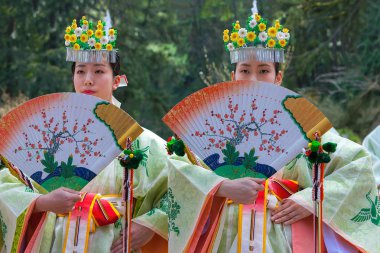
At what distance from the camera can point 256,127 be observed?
529cm

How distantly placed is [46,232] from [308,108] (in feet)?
5.59

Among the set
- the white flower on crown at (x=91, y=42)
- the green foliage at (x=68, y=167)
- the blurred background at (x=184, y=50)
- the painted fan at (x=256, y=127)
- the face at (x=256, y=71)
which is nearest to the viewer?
the painted fan at (x=256, y=127)

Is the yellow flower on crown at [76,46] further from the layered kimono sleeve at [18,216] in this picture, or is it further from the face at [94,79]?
the layered kimono sleeve at [18,216]

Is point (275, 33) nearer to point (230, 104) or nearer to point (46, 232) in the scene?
point (230, 104)

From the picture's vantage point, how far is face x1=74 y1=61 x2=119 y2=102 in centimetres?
594

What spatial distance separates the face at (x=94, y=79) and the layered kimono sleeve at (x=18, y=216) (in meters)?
0.70

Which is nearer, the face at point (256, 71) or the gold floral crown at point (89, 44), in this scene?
the face at point (256, 71)

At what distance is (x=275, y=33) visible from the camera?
19.1 ft

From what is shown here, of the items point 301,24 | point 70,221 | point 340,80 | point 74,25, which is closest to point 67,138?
point 70,221

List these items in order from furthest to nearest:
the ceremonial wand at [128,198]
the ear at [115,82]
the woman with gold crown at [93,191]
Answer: the ear at [115,82] → the woman with gold crown at [93,191] → the ceremonial wand at [128,198]

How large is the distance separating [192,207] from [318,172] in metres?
0.75

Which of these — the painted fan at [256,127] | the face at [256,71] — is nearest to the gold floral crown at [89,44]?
the face at [256,71]

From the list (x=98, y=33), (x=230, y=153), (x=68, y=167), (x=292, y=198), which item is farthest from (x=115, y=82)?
(x=292, y=198)

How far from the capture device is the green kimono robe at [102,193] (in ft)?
18.5
